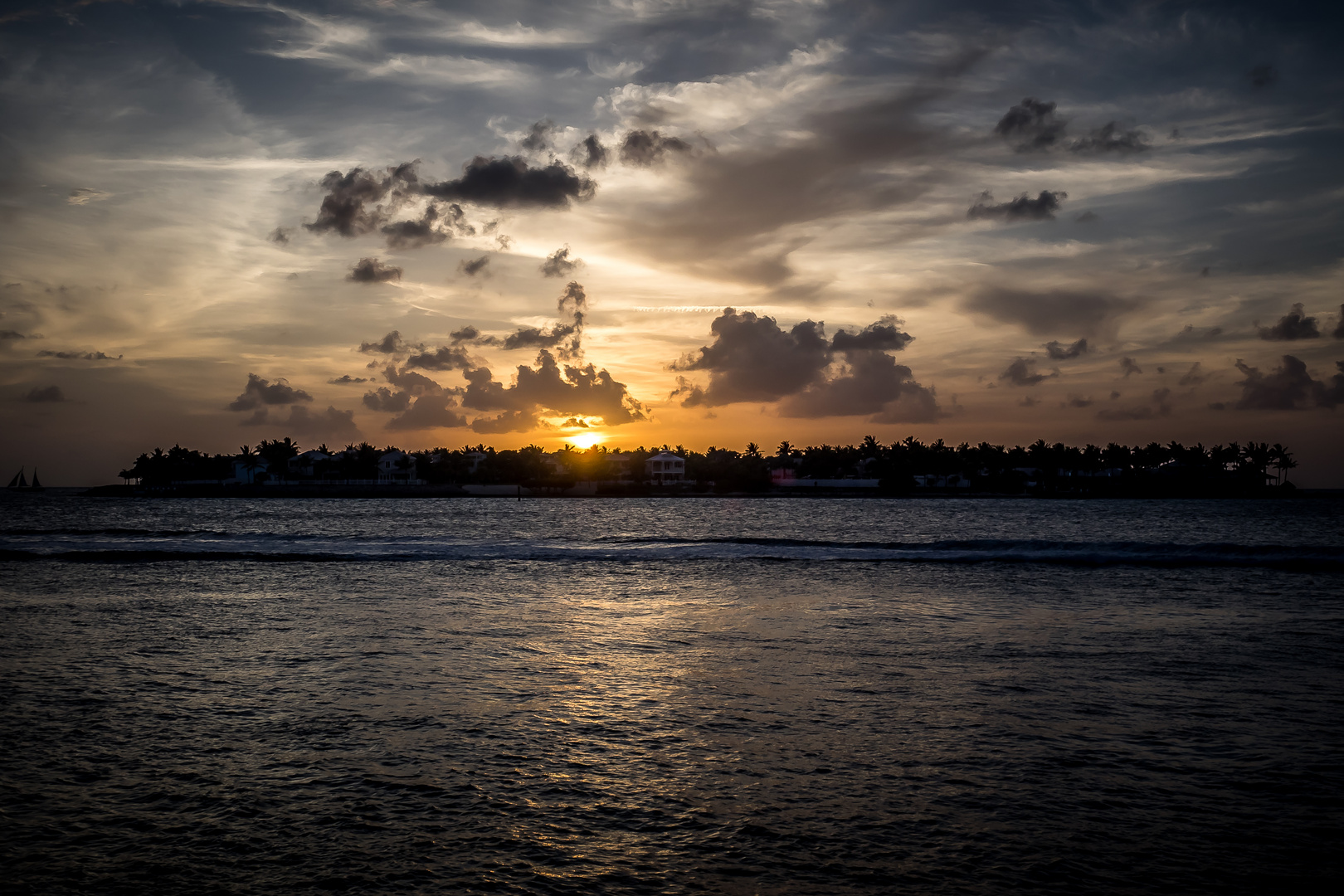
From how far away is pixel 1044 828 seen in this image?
847 centimetres

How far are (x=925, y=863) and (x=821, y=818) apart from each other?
134 centimetres

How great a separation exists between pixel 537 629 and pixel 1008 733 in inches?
507

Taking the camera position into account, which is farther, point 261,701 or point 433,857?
point 261,701

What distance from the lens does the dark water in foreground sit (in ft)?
25.2

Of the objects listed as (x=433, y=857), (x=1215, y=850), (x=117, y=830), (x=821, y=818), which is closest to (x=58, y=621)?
(x=117, y=830)

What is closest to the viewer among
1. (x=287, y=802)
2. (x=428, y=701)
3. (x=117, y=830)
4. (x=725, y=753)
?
(x=117, y=830)

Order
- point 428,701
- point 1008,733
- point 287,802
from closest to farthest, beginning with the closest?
point 287,802 < point 1008,733 < point 428,701

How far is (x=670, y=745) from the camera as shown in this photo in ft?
36.8

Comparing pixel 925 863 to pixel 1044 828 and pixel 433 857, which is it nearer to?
pixel 1044 828

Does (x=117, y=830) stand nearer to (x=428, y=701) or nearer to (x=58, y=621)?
(x=428, y=701)

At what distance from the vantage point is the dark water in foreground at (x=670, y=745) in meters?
7.68

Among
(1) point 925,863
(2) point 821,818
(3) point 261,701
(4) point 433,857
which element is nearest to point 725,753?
(2) point 821,818

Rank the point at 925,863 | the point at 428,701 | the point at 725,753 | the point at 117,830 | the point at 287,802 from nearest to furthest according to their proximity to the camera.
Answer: the point at 925,863
the point at 117,830
the point at 287,802
the point at 725,753
the point at 428,701

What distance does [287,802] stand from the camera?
9211 mm
